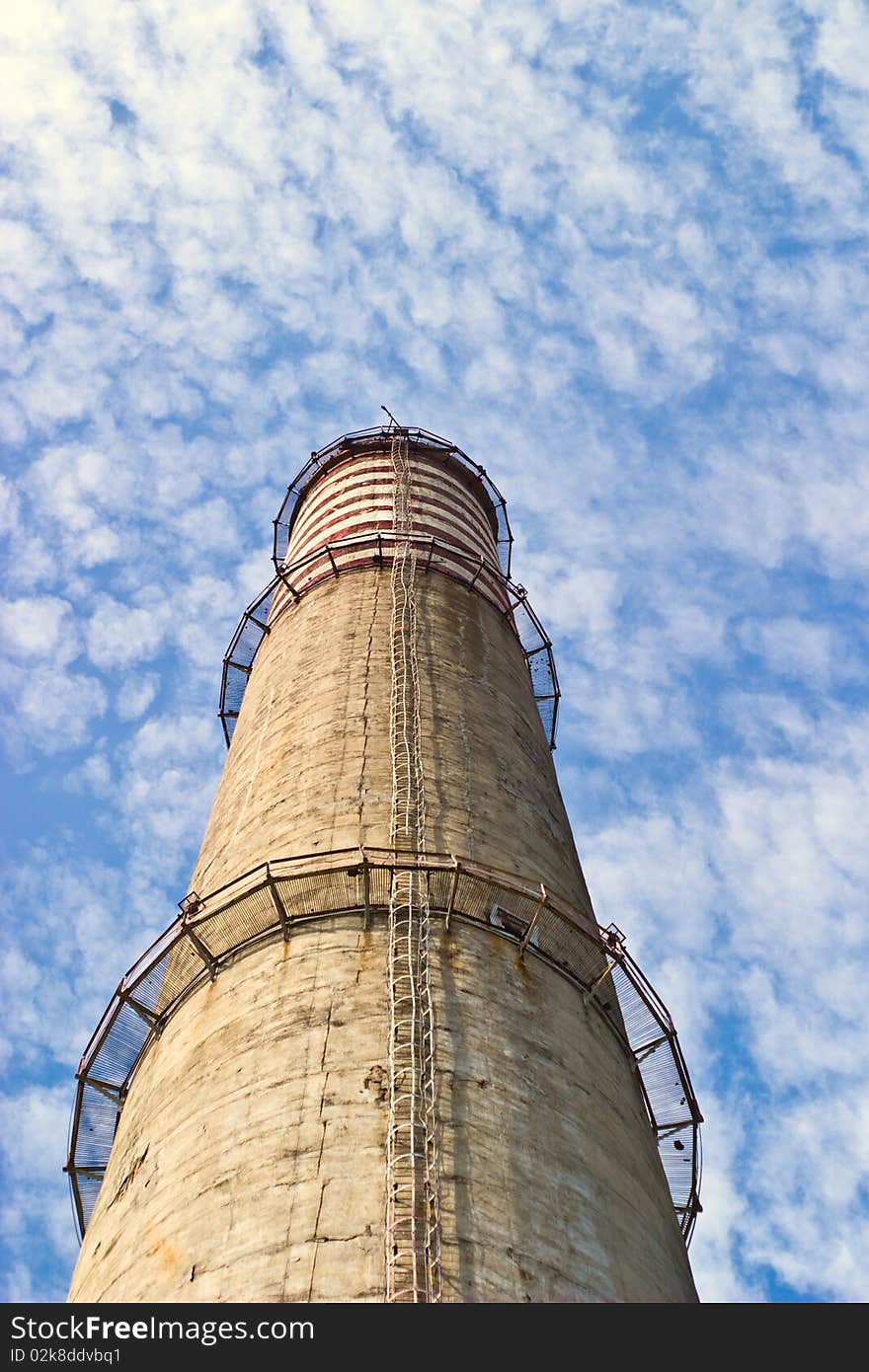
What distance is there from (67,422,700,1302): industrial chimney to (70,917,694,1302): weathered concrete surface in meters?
0.03

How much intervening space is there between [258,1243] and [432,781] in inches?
343

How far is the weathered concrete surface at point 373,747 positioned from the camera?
64.7 ft

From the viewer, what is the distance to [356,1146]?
13.7 metres

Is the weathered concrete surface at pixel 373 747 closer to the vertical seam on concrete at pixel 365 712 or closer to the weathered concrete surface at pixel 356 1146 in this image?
the vertical seam on concrete at pixel 365 712

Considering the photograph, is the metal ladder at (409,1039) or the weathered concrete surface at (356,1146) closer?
the metal ladder at (409,1039)

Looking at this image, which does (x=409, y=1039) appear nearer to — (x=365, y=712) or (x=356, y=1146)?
(x=356, y=1146)

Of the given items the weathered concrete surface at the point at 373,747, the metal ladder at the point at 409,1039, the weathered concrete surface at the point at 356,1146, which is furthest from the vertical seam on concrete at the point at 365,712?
the weathered concrete surface at the point at 356,1146

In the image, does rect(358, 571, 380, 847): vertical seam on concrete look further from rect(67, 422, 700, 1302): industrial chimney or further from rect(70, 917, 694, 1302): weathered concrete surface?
rect(70, 917, 694, 1302): weathered concrete surface

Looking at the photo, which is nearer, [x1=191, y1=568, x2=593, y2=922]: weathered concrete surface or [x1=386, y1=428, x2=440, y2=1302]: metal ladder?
[x1=386, y1=428, x2=440, y2=1302]: metal ladder

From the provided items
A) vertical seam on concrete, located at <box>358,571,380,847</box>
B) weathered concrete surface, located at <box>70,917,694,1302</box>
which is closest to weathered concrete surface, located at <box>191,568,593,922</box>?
vertical seam on concrete, located at <box>358,571,380,847</box>

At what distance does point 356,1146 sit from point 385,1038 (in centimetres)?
163

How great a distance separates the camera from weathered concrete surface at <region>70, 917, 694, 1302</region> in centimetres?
1276

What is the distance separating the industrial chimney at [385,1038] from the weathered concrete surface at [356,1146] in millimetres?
34
